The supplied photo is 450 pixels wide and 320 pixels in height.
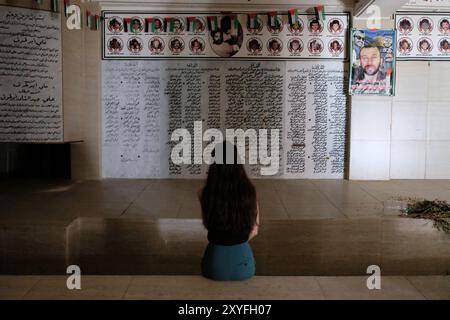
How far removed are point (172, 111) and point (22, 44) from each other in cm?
249

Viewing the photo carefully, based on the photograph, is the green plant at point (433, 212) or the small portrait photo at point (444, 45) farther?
the small portrait photo at point (444, 45)

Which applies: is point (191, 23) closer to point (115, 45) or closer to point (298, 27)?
point (115, 45)

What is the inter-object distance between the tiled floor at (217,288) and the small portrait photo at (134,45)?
178 inches

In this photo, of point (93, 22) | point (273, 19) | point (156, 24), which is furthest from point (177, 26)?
point (273, 19)

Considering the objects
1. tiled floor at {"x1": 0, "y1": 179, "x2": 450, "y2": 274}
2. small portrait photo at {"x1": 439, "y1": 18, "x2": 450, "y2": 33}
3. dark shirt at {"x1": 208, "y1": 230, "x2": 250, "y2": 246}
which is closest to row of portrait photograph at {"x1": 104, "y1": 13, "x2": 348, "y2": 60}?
small portrait photo at {"x1": 439, "y1": 18, "x2": 450, "y2": 33}

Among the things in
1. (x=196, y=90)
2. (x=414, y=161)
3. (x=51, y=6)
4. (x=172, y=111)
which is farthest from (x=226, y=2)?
(x=414, y=161)

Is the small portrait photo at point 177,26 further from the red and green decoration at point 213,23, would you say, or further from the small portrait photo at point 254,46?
the small portrait photo at point 254,46

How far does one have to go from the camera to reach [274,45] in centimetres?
703

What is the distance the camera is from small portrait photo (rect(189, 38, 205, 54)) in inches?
276

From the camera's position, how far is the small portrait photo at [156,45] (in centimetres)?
702

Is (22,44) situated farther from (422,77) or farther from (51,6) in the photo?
(422,77)

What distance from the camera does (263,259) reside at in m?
4.51

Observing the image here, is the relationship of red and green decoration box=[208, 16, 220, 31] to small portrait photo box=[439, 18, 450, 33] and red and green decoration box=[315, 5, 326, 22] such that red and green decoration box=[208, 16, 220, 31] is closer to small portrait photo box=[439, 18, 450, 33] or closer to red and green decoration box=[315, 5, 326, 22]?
red and green decoration box=[315, 5, 326, 22]

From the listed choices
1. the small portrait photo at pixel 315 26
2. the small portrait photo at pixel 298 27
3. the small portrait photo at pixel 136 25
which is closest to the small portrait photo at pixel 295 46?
the small portrait photo at pixel 298 27
